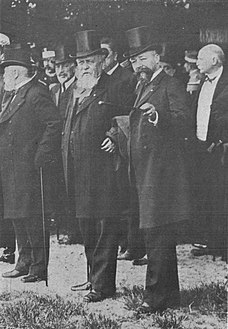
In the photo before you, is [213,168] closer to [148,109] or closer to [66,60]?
[148,109]

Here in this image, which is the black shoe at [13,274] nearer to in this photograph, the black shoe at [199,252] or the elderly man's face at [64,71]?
the black shoe at [199,252]

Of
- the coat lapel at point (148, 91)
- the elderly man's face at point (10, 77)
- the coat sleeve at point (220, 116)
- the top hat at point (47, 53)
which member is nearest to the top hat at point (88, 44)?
the top hat at point (47, 53)

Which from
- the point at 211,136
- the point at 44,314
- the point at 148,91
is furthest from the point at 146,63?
the point at 44,314

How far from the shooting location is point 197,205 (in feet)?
17.6

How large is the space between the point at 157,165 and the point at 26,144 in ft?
3.41

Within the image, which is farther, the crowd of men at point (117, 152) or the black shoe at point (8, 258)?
the black shoe at point (8, 258)

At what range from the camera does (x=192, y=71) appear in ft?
17.5

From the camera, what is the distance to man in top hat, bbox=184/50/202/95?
17.5ft

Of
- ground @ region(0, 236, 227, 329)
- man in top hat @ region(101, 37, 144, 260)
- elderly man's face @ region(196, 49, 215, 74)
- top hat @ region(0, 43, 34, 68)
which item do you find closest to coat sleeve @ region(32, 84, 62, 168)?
top hat @ region(0, 43, 34, 68)

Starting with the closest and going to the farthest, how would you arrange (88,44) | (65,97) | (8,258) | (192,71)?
1. (192,71)
2. (88,44)
3. (65,97)
4. (8,258)

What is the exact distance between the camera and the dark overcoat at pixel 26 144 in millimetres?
5574

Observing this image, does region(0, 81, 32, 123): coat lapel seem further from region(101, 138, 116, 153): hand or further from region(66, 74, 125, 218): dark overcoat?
region(101, 138, 116, 153): hand

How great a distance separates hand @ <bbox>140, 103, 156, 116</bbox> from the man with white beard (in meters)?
0.24

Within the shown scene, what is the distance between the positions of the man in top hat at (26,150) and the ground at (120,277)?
0.09 metres
